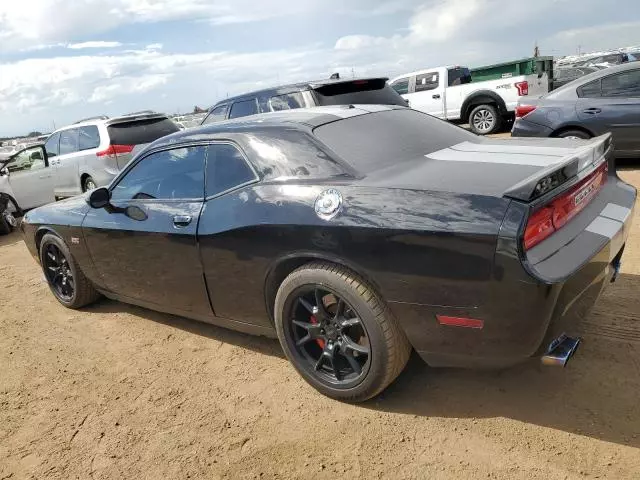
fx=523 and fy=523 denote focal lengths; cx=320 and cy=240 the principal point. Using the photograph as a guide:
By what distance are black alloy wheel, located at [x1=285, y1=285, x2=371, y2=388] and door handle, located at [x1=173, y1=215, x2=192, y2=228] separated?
0.89 meters

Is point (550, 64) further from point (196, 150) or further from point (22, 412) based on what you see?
point (22, 412)

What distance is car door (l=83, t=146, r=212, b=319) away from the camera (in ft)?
10.8

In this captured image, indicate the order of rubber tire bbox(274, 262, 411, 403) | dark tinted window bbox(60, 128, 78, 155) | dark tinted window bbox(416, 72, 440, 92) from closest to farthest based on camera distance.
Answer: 1. rubber tire bbox(274, 262, 411, 403)
2. dark tinted window bbox(60, 128, 78, 155)
3. dark tinted window bbox(416, 72, 440, 92)

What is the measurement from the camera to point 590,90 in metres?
7.27

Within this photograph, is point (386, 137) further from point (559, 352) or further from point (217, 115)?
point (217, 115)

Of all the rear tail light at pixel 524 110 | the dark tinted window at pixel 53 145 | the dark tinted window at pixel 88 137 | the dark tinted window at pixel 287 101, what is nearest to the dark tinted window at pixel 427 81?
the rear tail light at pixel 524 110

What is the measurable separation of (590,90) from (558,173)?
587 cm

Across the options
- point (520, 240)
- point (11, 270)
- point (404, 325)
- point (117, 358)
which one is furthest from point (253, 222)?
point (11, 270)

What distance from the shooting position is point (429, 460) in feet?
7.73

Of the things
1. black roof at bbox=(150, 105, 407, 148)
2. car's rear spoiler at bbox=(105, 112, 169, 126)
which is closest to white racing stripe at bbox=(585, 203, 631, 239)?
black roof at bbox=(150, 105, 407, 148)

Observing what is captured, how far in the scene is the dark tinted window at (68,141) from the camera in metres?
10.0

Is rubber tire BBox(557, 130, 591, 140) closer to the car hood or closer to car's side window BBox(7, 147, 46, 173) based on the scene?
the car hood

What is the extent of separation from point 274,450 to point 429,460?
745 mm

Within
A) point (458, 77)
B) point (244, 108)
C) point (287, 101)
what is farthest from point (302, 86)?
point (458, 77)
